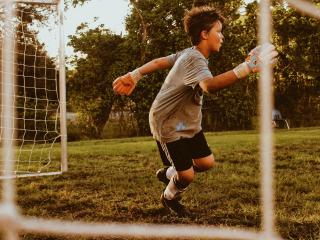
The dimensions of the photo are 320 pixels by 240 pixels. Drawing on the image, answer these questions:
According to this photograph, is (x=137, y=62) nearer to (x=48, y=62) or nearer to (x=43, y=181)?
(x=48, y=62)

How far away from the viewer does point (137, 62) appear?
761 inches

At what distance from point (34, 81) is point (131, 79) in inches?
285

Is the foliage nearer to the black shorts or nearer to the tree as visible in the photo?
the tree

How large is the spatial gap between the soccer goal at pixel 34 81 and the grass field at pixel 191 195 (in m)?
0.52

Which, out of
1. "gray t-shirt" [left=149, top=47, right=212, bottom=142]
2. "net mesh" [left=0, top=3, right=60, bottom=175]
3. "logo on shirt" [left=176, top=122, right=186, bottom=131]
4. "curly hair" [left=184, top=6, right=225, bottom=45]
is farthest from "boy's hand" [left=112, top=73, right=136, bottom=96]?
"net mesh" [left=0, top=3, right=60, bottom=175]

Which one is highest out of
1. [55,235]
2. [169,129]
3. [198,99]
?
[198,99]

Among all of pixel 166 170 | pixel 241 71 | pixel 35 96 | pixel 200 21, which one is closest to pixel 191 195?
pixel 166 170

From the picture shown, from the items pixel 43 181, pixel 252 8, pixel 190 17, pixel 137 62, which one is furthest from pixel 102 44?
pixel 190 17

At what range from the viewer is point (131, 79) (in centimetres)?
320

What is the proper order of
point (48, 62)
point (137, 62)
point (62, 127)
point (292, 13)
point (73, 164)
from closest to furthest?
point (62, 127) < point (73, 164) < point (48, 62) < point (137, 62) < point (292, 13)

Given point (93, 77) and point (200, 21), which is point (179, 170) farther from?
point (93, 77)

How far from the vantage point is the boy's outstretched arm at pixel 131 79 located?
3105 mm

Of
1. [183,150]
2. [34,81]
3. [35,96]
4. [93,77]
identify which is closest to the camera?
[183,150]

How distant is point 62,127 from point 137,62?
44.7 feet
